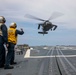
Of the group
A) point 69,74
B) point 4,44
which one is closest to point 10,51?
→ point 4,44

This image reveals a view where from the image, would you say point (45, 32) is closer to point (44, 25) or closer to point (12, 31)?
point (44, 25)

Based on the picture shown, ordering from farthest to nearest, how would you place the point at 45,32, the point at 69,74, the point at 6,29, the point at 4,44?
the point at 45,32
the point at 4,44
the point at 6,29
the point at 69,74

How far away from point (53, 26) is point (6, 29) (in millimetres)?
50037

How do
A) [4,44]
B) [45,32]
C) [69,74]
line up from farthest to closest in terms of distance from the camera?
[45,32] → [4,44] → [69,74]

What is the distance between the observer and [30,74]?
9.78m

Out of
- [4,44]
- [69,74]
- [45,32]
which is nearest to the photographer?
[69,74]

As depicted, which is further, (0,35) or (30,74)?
(0,35)

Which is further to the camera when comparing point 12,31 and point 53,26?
point 53,26

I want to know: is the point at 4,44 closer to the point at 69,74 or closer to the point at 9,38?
the point at 9,38

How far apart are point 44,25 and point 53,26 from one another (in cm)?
201

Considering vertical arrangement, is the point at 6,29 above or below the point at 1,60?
above

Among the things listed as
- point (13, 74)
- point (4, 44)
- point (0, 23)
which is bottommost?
point (13, 74)

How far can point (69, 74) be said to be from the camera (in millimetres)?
9539

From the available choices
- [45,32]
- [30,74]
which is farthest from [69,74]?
[45,32]
